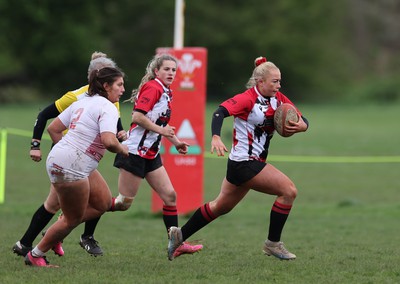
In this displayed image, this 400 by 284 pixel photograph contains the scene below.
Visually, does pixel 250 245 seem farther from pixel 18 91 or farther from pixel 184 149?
pixel 18 91

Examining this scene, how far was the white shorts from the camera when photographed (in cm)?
748

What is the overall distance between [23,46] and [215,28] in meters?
14.0

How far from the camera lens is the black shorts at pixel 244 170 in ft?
27.2

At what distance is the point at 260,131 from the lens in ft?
27.6

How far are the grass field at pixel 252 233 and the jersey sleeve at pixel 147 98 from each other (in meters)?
1.49

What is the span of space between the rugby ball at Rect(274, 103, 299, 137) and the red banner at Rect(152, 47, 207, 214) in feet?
15.5

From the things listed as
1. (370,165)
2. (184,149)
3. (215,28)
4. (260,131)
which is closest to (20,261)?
(184,149)

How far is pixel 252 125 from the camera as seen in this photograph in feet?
27.6

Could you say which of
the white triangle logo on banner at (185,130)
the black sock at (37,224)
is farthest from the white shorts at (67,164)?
the white triangle logo on banner at (185,130)

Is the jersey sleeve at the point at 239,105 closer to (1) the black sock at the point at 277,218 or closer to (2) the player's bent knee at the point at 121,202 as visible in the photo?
(1) the black sock at the point at 277,218

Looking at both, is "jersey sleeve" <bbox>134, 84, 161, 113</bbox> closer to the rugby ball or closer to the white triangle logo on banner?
the rugby ball

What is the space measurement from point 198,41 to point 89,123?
5121cm

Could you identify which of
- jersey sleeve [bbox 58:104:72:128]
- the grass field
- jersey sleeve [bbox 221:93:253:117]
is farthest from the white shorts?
jersey sleeve [bbox 221:93:253:117]

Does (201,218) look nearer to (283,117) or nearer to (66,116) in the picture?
(283,117)
